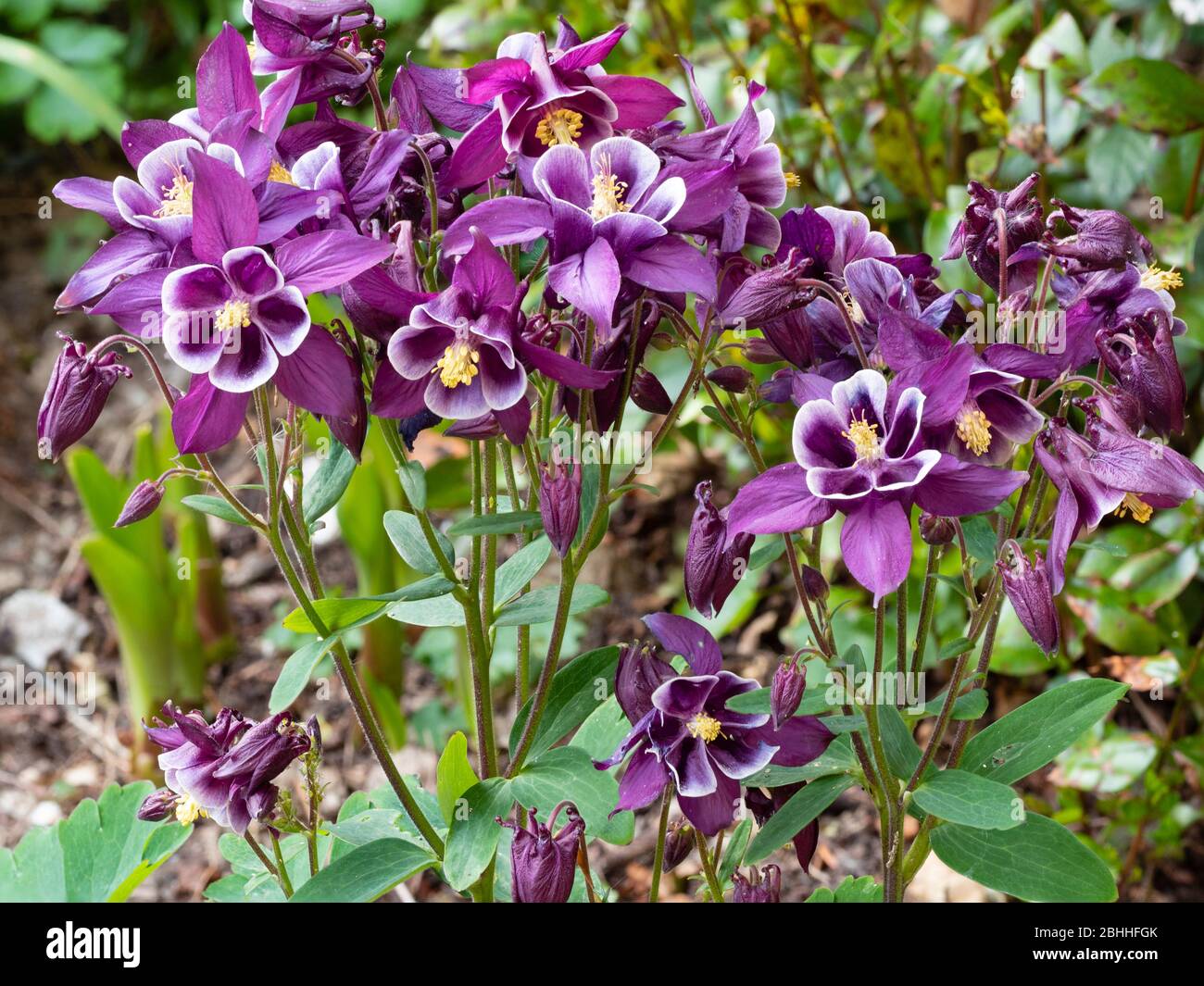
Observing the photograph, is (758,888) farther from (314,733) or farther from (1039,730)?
(314,733)

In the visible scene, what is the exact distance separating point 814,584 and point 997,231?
0.34 meters

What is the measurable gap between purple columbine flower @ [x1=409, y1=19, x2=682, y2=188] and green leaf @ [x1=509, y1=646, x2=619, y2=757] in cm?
47

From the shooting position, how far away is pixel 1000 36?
211 centimetres

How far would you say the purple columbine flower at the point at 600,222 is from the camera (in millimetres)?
946

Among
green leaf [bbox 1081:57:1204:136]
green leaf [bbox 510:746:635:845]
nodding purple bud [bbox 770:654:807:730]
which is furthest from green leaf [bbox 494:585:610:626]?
green leaf [bbox 1081:57:1204:136]

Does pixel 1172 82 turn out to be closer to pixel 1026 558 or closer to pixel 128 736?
pixel 1026 558

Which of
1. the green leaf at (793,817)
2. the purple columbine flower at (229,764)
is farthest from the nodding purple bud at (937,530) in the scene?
the purple columbine flower at (229,764)

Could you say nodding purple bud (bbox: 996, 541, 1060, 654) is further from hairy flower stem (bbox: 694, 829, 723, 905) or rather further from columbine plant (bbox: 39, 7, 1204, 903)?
hairy flower stem (bbox: 694, 829, 723, 905)

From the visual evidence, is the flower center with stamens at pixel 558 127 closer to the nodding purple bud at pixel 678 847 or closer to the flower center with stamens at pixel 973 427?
the flower center with stamens at pixel 973 427

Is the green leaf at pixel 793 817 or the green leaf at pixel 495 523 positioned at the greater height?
the green leaf at pixel 495 523

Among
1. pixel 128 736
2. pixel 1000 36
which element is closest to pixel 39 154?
pixel 128 736

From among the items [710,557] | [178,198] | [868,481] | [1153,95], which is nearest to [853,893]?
[710,557]

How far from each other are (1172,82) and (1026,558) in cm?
125

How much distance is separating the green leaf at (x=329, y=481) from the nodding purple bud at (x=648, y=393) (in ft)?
0.88
